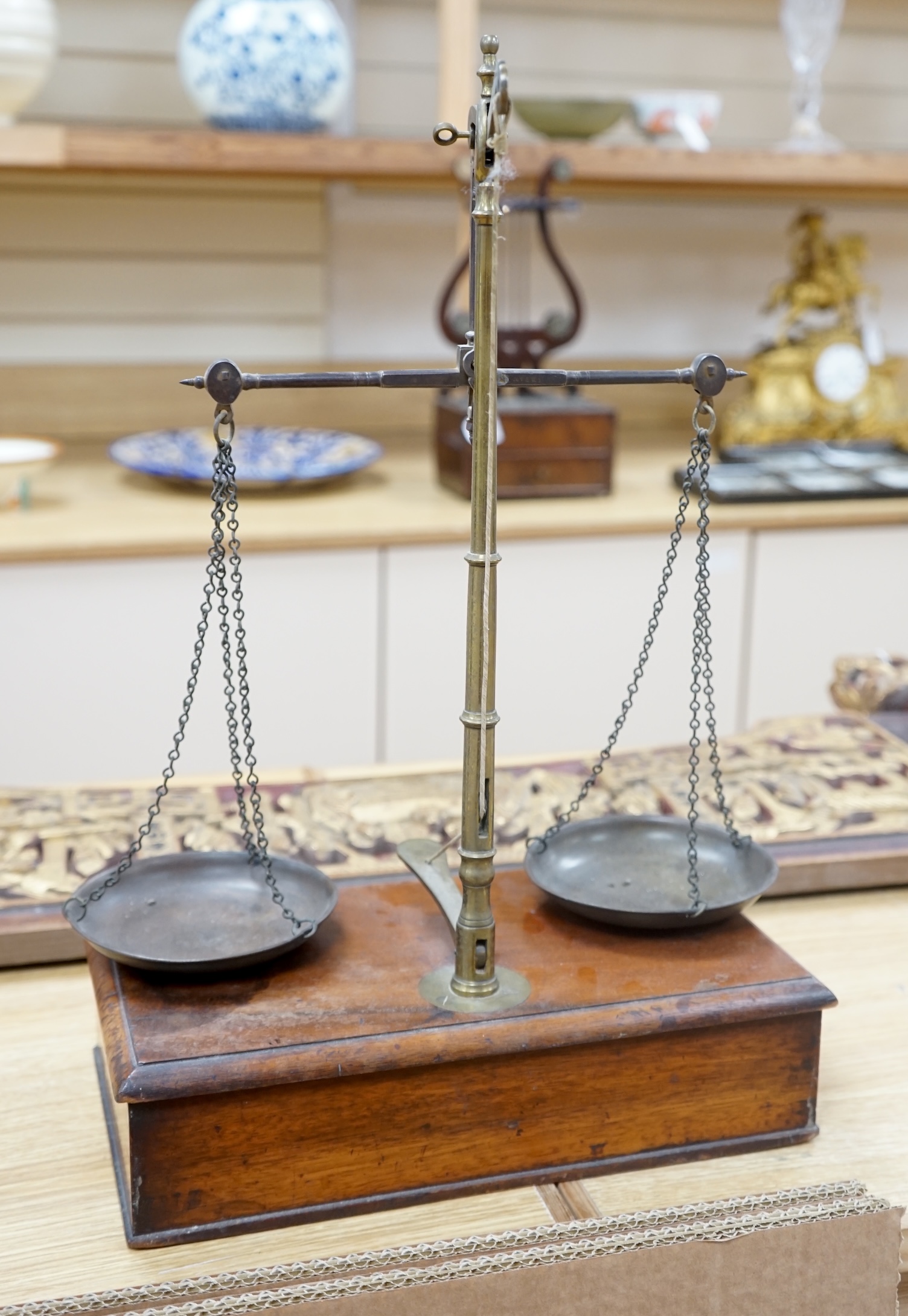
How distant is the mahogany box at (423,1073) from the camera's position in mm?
749

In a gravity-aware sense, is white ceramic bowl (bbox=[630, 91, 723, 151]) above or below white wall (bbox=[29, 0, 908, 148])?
below

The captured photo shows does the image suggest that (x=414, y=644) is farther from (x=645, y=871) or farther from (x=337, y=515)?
(x=645, y=871)

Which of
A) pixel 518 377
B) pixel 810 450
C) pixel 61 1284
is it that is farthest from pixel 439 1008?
pixel 810 450

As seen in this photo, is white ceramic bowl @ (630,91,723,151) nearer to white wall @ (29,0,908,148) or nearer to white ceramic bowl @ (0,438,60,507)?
white wall @ (29,0,908,148)

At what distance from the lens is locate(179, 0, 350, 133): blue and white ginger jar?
88.5 inches

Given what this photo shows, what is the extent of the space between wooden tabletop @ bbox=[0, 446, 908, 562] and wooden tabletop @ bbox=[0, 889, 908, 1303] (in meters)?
1.15

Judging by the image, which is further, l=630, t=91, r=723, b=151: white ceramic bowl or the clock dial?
the clock dial

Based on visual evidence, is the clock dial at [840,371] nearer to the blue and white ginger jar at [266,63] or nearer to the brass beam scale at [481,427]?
the blue and white ginger jar at [266,63]

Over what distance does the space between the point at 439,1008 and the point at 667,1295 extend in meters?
0.18

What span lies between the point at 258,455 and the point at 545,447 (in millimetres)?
502

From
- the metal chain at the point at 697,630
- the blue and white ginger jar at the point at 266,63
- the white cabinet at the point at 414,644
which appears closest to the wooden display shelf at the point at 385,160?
the blue and white ginger jar at the point at 266,63

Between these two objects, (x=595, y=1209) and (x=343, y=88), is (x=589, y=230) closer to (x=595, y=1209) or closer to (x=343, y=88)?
(x=343, y=88)

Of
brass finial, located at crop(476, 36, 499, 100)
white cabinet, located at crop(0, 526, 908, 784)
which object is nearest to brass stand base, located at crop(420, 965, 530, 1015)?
brass finial, located at crop(476, 36, 499, 100)

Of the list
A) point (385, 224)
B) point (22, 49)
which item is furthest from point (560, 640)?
point (22, 49)
